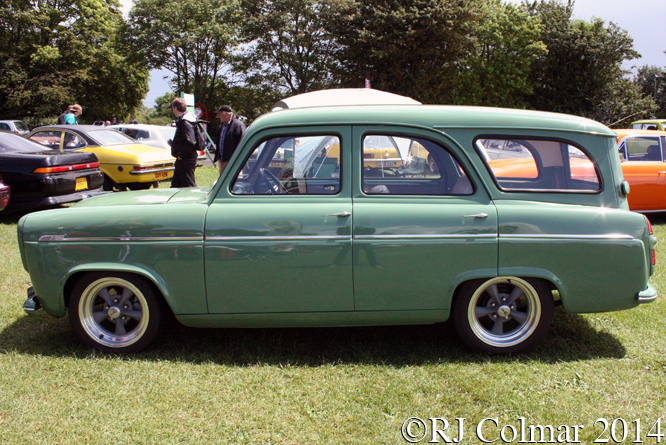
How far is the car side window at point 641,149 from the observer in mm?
8438

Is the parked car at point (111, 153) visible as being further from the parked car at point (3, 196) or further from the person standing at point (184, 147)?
the person standing at point (184, 147)

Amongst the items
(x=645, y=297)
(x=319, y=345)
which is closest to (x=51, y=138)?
(x=319, y=345)

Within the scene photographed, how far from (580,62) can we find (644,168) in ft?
124

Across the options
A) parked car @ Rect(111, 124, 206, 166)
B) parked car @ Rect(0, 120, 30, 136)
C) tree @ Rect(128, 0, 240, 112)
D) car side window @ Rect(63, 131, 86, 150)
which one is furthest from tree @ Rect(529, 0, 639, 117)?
car side window @ Rect(63, 131, 86, 150)

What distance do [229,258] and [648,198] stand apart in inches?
301

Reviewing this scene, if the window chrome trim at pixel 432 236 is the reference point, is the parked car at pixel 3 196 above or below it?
above

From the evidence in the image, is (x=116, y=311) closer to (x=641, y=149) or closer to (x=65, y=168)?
(x=65, y=168)

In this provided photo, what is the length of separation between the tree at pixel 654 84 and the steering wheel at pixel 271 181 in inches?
2074

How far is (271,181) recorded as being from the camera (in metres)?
3.57

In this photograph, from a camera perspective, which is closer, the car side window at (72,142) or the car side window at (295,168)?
the car side window at (295,168)

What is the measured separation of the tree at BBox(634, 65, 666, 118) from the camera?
51031 millimetres

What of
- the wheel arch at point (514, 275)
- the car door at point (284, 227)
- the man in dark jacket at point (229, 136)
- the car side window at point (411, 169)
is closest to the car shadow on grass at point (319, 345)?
the car door at point (284, 227)

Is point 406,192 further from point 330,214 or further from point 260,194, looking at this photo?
point 260,194

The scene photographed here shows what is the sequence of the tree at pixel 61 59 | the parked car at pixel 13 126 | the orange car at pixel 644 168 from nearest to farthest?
the orange car at pixel 644 168 < the parked car at pixel 13 126 < the tree at pixel 61 59
